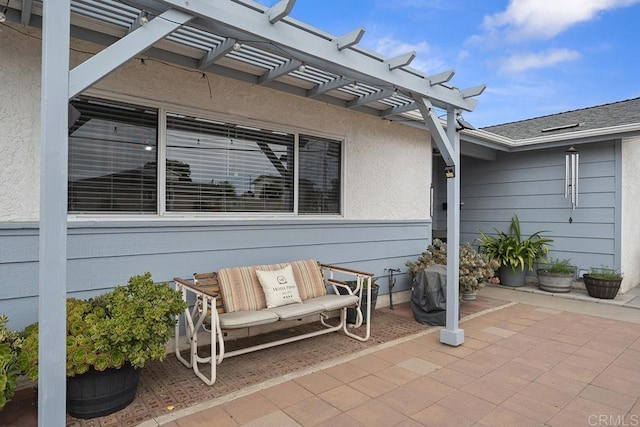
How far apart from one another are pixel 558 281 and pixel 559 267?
273mm

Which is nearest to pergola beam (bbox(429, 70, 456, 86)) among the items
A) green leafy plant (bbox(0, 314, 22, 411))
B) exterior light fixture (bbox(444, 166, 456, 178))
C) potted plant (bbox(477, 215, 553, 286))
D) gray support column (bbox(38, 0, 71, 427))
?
exterior light fixture (bbox(444, 166, 456, 178))

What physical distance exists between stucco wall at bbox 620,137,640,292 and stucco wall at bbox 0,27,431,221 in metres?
3.38

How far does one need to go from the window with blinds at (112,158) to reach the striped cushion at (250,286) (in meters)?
0.95

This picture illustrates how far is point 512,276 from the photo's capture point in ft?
22.1

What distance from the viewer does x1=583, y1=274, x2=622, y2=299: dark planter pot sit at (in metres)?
5.62

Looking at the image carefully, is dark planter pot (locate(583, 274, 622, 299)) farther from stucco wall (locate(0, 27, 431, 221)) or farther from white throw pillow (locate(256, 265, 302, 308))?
white throw pillow (locate(256, 265, 302, 308))

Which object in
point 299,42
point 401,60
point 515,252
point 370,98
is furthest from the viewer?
point 515,252

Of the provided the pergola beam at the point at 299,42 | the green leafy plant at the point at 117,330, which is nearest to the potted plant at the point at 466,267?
the pergola beam at the point at 299,42

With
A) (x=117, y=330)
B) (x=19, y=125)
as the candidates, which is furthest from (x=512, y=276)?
(x=19, y=125)

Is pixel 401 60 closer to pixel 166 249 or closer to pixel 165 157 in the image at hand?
pixel 165 157

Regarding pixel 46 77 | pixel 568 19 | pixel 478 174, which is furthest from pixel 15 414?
pixel 568 19

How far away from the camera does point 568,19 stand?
8820mm

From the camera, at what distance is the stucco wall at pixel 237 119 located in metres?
2.66

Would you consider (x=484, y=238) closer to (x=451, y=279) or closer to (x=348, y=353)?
(x=451, y=279)
